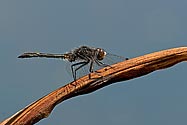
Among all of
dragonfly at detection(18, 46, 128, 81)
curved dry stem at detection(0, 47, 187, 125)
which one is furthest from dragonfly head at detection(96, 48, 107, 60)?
Answer: curved dry stem at detection(0, 47, 187, 125)

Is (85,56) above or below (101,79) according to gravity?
above

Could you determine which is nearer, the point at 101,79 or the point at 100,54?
the point at 101,79

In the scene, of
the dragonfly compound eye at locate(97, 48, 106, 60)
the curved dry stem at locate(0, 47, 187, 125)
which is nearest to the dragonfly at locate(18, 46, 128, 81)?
the dragonfly compound eye at locate(97, 48, 106, 60)

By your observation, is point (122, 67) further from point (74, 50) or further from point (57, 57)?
point (57, 57)

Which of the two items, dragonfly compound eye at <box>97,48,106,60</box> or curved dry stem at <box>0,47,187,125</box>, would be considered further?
dragonfly compound eye at <box>97,48,106,60</box>

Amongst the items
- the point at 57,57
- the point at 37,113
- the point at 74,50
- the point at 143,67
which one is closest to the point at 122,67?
the point at 143,67

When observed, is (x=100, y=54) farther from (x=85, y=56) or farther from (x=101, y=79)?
(x=101, y=79)

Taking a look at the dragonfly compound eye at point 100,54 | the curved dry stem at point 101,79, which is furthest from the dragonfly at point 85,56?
the curved dry stem at point 101,79

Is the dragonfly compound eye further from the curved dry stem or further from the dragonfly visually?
the curved dry stem

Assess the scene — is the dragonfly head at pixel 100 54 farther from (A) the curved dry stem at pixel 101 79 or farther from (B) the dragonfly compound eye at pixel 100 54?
(A) the curved dry stem at pixel 101 79

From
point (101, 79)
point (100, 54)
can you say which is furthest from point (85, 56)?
point (101, 79)

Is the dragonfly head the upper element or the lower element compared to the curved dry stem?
upper
